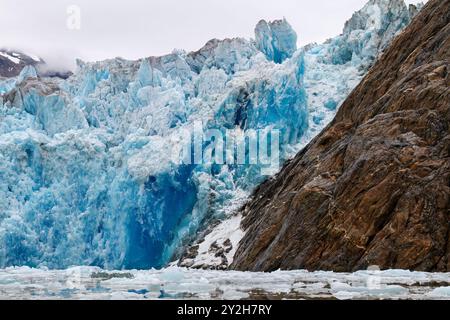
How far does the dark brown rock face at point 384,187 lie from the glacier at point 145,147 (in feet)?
66.4

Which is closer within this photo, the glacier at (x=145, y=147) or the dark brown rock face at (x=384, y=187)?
the dark brown rock face at (x=384, y=187)

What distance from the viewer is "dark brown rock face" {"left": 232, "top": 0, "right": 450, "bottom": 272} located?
25562 millimetres

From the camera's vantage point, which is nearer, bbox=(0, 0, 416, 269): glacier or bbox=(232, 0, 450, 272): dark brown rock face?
bbox=(232, 0, 450, 272): dark brown rock face

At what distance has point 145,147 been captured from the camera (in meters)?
61.5

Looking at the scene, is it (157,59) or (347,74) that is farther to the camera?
(157,59)

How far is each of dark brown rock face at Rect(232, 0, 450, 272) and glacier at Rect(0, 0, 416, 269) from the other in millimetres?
20242

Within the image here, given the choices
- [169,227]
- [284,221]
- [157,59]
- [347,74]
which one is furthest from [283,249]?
Result: [157,59]

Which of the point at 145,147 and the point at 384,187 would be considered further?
the point at 145,147

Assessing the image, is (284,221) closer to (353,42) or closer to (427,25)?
(427,25)

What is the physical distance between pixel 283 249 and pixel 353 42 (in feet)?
136

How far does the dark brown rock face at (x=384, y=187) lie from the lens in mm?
25562

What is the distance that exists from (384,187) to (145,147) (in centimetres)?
3675

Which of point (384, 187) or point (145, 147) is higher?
point (384, 187)
